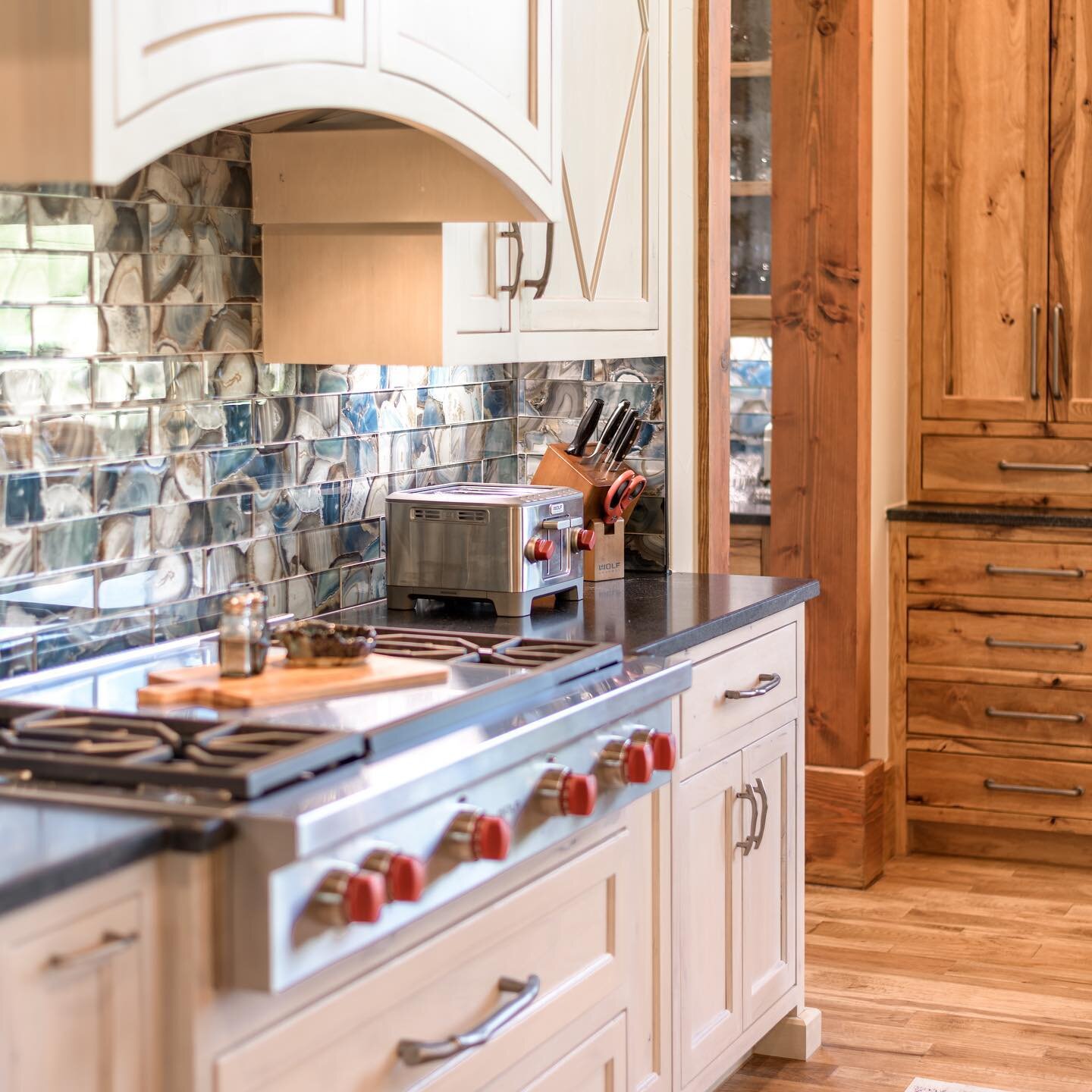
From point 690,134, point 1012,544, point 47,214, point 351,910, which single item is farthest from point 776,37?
point 351,910

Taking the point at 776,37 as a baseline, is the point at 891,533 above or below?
below

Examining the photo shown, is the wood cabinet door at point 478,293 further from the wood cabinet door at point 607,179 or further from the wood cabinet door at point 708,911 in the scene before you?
the wood cabinet door at point 708,911

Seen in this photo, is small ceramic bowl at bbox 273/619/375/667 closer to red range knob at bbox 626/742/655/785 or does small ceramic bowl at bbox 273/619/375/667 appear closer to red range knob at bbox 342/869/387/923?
red range knob at bbox 626/742/655/785

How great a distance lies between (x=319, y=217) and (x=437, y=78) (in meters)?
0.39

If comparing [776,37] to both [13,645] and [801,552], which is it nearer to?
[801,552]

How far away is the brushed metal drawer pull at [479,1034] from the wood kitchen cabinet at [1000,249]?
2.78 m

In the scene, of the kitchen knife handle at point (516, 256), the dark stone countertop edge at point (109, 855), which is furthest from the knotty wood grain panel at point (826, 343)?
the dark stone countertop edge at point (109, 855)

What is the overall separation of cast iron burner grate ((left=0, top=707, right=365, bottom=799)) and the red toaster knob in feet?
3.11

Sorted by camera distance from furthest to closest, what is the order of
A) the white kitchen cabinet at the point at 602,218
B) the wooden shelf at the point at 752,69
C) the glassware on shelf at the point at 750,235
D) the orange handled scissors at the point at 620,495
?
the glassware on shelf at the point at 750,235 < the wooden shelf at the point at 752,69 < the orange handled scissors at the point at 620,495 < the white kitchen cabinet at the point at 602,218

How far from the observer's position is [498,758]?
6.03 ft

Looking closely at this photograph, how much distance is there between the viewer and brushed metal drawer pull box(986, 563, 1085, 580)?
4.25 meters

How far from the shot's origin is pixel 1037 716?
431 cm

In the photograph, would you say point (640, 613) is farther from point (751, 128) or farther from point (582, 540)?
point (751, 128)

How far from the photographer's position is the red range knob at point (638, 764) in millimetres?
2125
